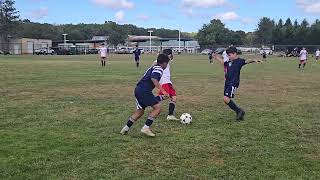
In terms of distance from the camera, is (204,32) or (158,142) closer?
(158,142)

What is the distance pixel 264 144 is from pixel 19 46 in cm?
10010

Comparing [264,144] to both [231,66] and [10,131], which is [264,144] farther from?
[10,131]

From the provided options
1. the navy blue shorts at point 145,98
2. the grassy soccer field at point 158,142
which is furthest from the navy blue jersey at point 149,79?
the grassy soccer field at point 158,142

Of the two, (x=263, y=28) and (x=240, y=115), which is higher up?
(x=263, y=28)

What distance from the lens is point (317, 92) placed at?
17.1m

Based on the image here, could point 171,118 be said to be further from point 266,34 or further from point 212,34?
point 266,34

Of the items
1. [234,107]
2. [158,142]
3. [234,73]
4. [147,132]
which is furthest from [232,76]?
[158,142]

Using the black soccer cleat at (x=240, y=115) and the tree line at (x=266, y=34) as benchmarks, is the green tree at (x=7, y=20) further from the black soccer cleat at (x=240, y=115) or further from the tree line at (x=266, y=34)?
the black soccer cleat at (x=240, y=115)

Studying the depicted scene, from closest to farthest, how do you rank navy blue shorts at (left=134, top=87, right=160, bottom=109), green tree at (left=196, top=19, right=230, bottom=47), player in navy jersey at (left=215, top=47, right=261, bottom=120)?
navy blue shorts at (left=134, top=87, right=160, bottom=109), player in navy jersey at (left=215, top=47, right=261, bottom=120), green tree at (left=196, top=19, right=230, bottom=47)

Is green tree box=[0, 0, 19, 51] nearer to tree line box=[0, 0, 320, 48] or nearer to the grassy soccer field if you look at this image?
tree line box=[0, 0, 320, 48]

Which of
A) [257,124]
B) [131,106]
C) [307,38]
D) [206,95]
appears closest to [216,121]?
[257,124]

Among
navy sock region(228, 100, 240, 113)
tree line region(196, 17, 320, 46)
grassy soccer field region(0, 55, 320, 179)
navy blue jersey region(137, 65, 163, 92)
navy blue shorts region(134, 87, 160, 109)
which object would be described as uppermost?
tree line region(196, 17, 320, 46)

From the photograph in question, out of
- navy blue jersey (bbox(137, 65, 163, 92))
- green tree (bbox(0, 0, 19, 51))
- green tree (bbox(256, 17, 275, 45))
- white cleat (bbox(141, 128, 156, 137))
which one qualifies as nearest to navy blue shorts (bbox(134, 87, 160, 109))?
navy blue jersey (bbox(137, 65, 163, 92))

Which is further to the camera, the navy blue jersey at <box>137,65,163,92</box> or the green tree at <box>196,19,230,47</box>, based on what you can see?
the green tree at <box>196,19,230,47</box>
